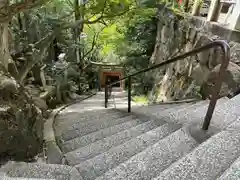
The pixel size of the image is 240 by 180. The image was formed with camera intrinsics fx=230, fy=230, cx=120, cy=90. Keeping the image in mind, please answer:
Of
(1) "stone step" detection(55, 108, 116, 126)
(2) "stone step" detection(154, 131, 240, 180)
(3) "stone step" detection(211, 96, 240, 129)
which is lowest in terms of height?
(1) "stone step" detection(55, 108, 116, 126)

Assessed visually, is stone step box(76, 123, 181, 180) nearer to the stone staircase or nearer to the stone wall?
the stone staircase

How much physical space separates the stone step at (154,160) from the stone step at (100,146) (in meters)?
0.69

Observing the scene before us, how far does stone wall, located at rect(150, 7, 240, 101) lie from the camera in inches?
121

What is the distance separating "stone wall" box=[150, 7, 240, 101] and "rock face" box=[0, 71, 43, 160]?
2.15 meters

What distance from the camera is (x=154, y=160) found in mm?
1448

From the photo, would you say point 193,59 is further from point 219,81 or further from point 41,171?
point 41,171

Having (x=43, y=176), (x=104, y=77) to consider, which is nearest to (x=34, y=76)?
(x=43, y=176)

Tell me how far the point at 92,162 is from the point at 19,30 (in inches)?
254

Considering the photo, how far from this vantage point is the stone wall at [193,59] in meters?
3.08

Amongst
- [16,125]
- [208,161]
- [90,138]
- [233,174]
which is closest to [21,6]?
[16,125]

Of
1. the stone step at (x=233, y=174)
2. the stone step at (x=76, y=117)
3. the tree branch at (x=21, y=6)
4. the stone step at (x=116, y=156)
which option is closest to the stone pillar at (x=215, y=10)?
the stone step at (x=76, y=117)

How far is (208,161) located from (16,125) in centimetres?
165

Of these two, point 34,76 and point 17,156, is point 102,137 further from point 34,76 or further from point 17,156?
point 34,76

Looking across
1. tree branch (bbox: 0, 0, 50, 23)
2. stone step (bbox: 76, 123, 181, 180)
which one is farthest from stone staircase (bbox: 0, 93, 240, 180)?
tree branch (bbox: 0, 0, 50, 23)
